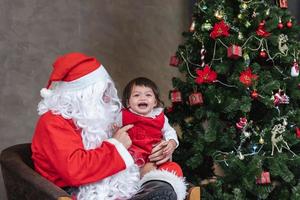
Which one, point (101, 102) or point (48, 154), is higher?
point (101, 102)

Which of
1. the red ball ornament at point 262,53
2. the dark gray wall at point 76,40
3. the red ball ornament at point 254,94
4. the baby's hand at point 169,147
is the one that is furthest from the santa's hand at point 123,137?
the dark gray wall at point 76,40

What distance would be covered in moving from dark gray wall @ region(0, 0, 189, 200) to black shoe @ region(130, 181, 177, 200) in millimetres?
1735

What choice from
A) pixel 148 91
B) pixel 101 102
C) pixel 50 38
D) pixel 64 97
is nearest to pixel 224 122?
pixel 148 91

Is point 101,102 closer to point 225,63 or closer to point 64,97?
point 64,97

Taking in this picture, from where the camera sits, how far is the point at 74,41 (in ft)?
12.4

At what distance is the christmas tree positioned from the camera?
2.62 m

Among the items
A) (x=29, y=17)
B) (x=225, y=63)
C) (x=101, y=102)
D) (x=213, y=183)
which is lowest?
(x=213, y=183)

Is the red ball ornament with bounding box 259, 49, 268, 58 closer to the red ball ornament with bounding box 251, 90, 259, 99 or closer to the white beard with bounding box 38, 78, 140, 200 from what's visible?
the red ball ornament with bounding box 251, 90, 259, 99

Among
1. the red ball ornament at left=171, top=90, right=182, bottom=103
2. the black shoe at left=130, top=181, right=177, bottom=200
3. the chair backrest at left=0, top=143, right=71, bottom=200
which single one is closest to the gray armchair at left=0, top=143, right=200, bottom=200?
the chair backrest at left=0, top=143, right=71, bottom=200

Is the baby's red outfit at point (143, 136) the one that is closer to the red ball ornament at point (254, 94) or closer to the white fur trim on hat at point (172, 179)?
the white fur trim on hat at point (172, 179)

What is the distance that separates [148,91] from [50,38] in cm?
149

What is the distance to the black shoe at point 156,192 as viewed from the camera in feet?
6.63

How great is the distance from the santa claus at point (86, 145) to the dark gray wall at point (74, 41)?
1339 mm

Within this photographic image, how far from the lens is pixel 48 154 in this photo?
6.79 feet
